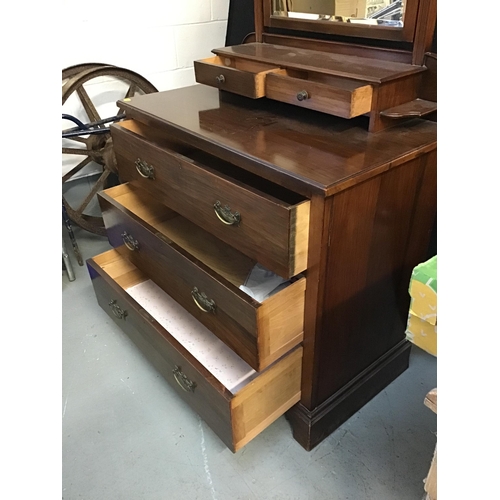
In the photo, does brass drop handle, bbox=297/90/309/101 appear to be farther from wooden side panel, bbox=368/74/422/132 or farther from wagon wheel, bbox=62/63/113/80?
wagon wheel, bbox=62/63/113/80

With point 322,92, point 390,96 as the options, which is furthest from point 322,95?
point 390,96

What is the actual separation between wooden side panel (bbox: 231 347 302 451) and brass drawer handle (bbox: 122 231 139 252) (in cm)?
50

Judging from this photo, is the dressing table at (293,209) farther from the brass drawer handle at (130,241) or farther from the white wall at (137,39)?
the white wall at (137,39)

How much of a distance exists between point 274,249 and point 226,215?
0.13 metres

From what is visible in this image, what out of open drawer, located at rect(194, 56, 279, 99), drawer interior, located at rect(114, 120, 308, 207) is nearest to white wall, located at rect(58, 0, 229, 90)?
drawer interior, located at rect(114, 120, 308, 207)

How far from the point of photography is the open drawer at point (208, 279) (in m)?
0.85

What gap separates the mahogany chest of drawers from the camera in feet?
2.60

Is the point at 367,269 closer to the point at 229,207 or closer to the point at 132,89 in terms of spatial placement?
the point at 229,207

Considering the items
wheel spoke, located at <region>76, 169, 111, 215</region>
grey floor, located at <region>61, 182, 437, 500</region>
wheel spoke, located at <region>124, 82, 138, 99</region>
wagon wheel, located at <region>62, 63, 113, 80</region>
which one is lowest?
grey floor, located at <region>61, 182, 437, 500</region>

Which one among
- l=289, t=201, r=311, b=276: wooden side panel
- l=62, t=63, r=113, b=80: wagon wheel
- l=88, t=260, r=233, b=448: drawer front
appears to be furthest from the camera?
l=62, t=63, r=113, b=80: wagon wheel

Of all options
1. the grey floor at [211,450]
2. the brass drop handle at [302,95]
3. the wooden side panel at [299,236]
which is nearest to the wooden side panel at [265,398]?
the grey floor at [211,450]

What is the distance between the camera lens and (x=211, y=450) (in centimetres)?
109
